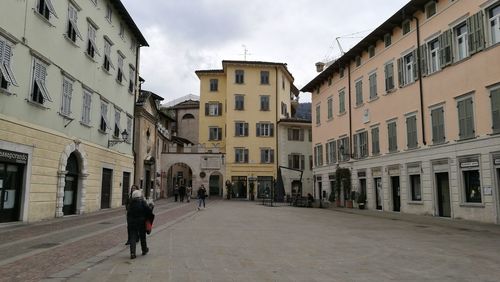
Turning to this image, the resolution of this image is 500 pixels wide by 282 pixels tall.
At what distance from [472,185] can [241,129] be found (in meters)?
36.9

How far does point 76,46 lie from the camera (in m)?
22.4

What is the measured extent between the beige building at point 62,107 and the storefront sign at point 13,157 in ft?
0.12

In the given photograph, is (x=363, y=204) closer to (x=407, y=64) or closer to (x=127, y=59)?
(x=407, y=64)

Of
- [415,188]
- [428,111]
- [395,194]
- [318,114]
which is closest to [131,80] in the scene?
[318,114]

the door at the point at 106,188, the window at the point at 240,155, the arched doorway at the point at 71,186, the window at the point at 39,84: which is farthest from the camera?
the window at the point at 240,155

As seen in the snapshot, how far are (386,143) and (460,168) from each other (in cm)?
751

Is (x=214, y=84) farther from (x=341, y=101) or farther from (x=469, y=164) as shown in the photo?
(x=469, y=164)

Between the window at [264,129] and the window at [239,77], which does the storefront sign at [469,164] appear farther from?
the window at [239,77]

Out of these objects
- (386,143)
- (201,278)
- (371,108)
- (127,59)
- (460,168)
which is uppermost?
(127,59)

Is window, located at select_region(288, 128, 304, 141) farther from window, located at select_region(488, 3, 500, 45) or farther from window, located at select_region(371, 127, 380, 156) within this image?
window, located at select_region(488, 3, 500, 45)

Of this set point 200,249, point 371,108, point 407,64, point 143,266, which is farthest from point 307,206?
point 143,266

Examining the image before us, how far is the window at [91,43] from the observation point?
24.2m

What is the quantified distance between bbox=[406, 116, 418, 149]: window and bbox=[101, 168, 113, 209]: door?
18.3 meters

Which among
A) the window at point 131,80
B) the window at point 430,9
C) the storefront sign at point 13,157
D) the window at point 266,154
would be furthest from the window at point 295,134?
the storefront sign at point 13,157
